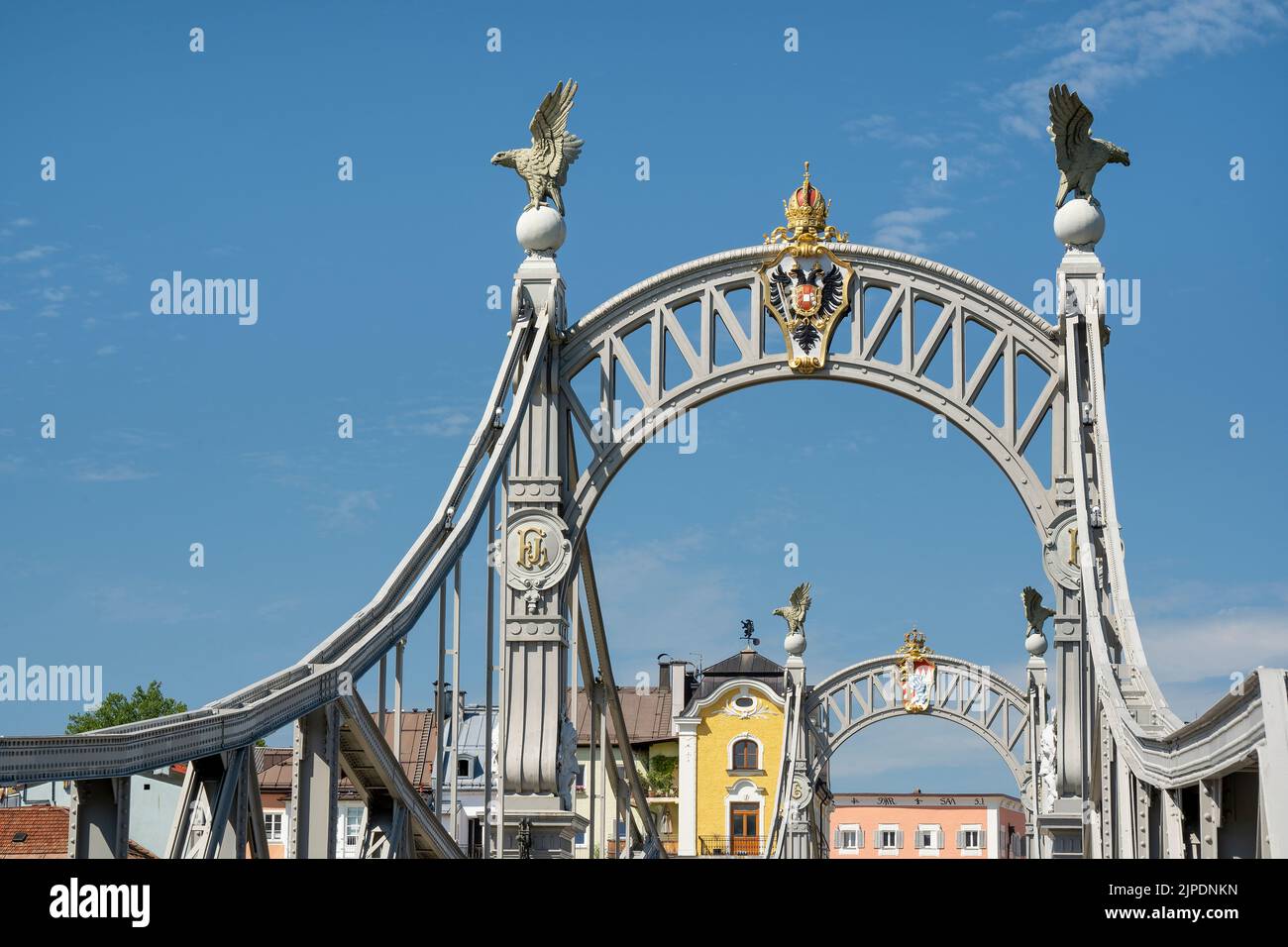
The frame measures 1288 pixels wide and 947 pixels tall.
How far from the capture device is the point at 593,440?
2264 centimetres

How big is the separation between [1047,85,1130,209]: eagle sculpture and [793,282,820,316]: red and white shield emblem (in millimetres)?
2836

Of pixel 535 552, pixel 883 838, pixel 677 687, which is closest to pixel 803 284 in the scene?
pixel 535 552

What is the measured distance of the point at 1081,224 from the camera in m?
21.8

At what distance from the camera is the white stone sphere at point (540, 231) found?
890 inches

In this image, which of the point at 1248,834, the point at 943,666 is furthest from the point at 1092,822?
the point at 943,666

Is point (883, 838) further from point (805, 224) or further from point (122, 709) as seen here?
point (805, 224)

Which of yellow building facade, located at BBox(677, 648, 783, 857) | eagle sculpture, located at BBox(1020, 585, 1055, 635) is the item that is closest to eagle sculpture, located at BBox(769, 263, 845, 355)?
eagle sculpture, located at BBox(1020, 585, 1055, 635)

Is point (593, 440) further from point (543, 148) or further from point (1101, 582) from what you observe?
point (1101, 582)

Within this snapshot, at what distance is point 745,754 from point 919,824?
19.1 metres

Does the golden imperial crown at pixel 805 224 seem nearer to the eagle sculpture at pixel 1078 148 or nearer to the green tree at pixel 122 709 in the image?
the eagle sculpture at pixel 1078 148

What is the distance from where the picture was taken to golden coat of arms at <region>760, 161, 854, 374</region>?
883 inches

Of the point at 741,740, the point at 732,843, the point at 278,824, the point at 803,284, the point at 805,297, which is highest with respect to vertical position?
the point at 803,284

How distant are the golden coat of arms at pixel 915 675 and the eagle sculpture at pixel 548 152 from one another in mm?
25134
